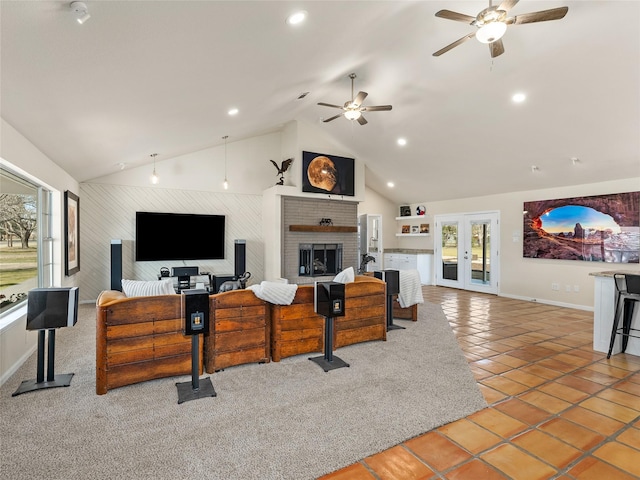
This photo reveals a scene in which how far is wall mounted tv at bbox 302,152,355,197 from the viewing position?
768 cm

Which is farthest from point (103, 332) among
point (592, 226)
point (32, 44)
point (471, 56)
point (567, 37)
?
point (592, 226)

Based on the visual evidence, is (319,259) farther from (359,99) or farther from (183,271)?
(359,99)

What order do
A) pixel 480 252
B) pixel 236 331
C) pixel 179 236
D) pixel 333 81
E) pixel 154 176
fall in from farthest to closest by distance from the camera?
pixel 480 252 → pixel 179 236 → pixel 154 176 → pixel 333 81 → pixel 236 331

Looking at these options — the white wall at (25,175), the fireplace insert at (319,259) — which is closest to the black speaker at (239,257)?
the fireplace insert at (319,259)

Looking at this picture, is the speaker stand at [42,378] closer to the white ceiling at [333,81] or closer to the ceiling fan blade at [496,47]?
the white ceiling at [333,81]

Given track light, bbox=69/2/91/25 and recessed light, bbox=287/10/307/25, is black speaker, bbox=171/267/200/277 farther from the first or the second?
track light, bbox=69/2/91/25

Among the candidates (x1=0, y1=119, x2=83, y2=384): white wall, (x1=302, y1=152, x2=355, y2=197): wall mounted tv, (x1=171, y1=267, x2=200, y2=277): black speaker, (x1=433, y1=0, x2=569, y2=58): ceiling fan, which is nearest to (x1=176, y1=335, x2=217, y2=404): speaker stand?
(x1=0, y1=119, x2=83, y2=384): white wall

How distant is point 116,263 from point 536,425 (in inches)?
258

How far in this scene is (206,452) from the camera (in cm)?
205

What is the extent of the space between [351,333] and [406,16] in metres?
3.62

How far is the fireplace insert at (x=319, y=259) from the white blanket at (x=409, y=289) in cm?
286

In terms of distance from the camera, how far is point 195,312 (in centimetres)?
284

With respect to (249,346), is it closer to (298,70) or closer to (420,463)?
(420,463)

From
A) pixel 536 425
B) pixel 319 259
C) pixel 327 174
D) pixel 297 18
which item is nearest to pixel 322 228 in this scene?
pixel 319 259
